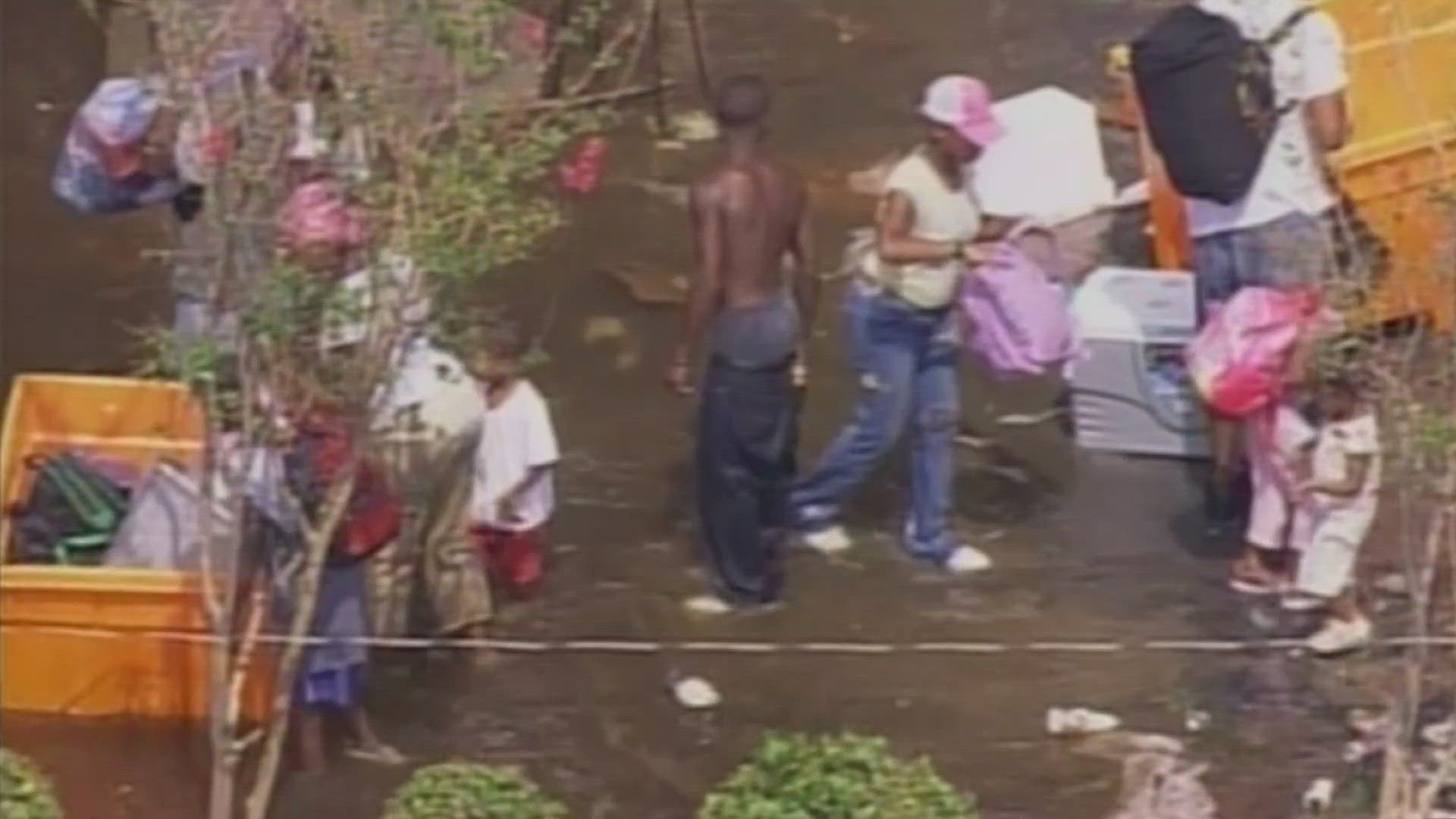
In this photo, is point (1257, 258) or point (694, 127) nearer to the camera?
point (1257, 258)

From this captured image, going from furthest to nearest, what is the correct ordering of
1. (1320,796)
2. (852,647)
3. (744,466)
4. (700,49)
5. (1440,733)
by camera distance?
(700,49)
(744,466)
(852,647)
(1320,796)
(1440,733)

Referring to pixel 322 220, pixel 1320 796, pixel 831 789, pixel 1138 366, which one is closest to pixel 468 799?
pixel 831 789

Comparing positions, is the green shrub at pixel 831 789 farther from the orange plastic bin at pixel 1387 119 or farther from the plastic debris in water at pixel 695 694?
the orange plastic bin at pixel 1387 119

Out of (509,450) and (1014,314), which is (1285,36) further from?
(509,450)

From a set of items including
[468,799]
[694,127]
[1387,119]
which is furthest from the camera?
[694,127]

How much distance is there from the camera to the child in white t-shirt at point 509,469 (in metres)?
10.8

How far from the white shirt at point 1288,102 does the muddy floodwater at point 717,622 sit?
38.1 inches

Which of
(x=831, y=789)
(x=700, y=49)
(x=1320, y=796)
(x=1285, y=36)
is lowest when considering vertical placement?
Result: (x=1320, y=796)

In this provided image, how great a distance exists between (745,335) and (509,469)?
74 centimetres

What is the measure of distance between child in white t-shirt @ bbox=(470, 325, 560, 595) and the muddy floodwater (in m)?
0.17

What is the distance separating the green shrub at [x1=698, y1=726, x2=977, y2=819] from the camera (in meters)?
8.50

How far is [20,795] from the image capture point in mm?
8602

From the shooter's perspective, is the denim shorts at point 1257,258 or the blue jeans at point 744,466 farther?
the denim shorts at point 1257,258

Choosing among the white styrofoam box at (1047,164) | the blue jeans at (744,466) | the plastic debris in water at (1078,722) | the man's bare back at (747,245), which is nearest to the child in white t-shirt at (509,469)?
the blue jeans at (744,466)
